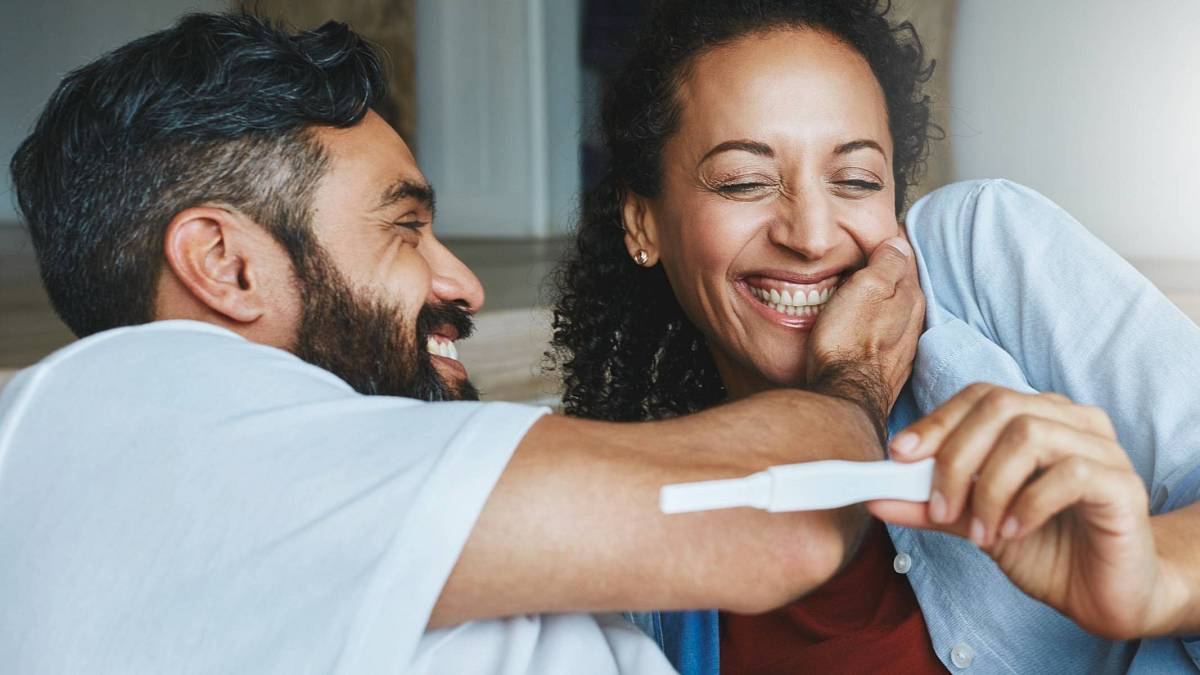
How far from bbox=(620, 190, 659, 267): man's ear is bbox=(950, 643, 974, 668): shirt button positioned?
35.2 inches

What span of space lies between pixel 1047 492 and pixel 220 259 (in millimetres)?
1047

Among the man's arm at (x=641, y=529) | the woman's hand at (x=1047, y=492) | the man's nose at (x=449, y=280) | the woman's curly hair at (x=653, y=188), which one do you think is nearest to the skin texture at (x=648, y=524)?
the man's arm at (x=641, y=529)

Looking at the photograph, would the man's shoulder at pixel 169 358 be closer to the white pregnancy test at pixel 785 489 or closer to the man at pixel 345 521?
the man at pixel 345 521

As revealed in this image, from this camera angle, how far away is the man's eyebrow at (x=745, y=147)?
1.73 metres

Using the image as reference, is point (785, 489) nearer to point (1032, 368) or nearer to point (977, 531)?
point (977, 531)

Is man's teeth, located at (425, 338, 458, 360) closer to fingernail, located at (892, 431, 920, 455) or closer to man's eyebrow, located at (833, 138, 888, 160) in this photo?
man's eyebrow, located at (833, 138, 888, 160)

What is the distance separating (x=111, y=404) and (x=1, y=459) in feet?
0.44

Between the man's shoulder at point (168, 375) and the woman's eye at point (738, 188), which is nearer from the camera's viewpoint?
the man's shoulder at point (168, 375)

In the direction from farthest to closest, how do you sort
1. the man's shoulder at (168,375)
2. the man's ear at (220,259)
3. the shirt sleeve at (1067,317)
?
the man's ear at (220,259), the shirt sleeve at (1067,317), the man's shoulder at (168,375)

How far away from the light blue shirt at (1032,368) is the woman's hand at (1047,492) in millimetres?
311

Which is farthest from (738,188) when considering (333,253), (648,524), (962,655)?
(648,524)

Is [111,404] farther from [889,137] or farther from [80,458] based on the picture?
[889,137]

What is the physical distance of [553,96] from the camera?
9062 mm

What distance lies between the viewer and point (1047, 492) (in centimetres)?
88
